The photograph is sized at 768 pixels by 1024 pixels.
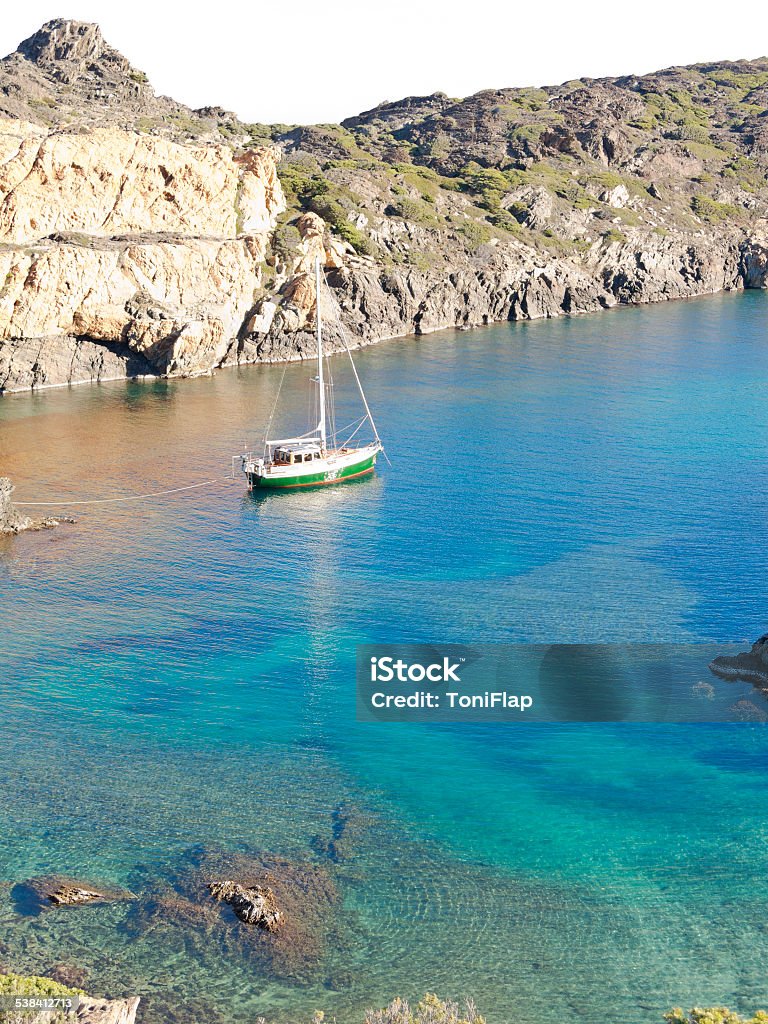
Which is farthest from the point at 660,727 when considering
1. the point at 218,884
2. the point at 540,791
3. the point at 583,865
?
the point at 218,884

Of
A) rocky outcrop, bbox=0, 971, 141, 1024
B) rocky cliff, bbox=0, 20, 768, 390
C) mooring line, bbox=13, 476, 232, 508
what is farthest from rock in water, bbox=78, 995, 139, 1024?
rocky cliff, bbox=0, 20, 768, 390

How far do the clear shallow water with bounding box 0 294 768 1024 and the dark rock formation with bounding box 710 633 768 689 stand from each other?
2.70 meters

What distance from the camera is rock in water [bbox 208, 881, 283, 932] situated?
1065 inches

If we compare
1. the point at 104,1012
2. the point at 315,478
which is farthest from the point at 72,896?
the point at 315,478

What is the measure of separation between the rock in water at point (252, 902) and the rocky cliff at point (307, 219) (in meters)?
72.4

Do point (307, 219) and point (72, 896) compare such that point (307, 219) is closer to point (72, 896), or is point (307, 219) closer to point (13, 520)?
point (13, 520)

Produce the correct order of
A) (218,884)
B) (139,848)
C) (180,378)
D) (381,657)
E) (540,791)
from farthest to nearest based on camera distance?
1. (180,378)
2. (381,657)
3. (540,791)
4. (139,848)
5. (218,884)

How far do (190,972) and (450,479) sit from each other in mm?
45334

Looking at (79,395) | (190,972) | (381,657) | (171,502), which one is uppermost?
(79,395)

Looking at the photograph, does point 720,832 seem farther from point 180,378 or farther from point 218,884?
point 180,378

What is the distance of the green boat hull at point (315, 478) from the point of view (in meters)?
66.5

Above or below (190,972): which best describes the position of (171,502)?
above

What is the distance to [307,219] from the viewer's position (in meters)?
117

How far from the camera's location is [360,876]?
29375 millimetres
